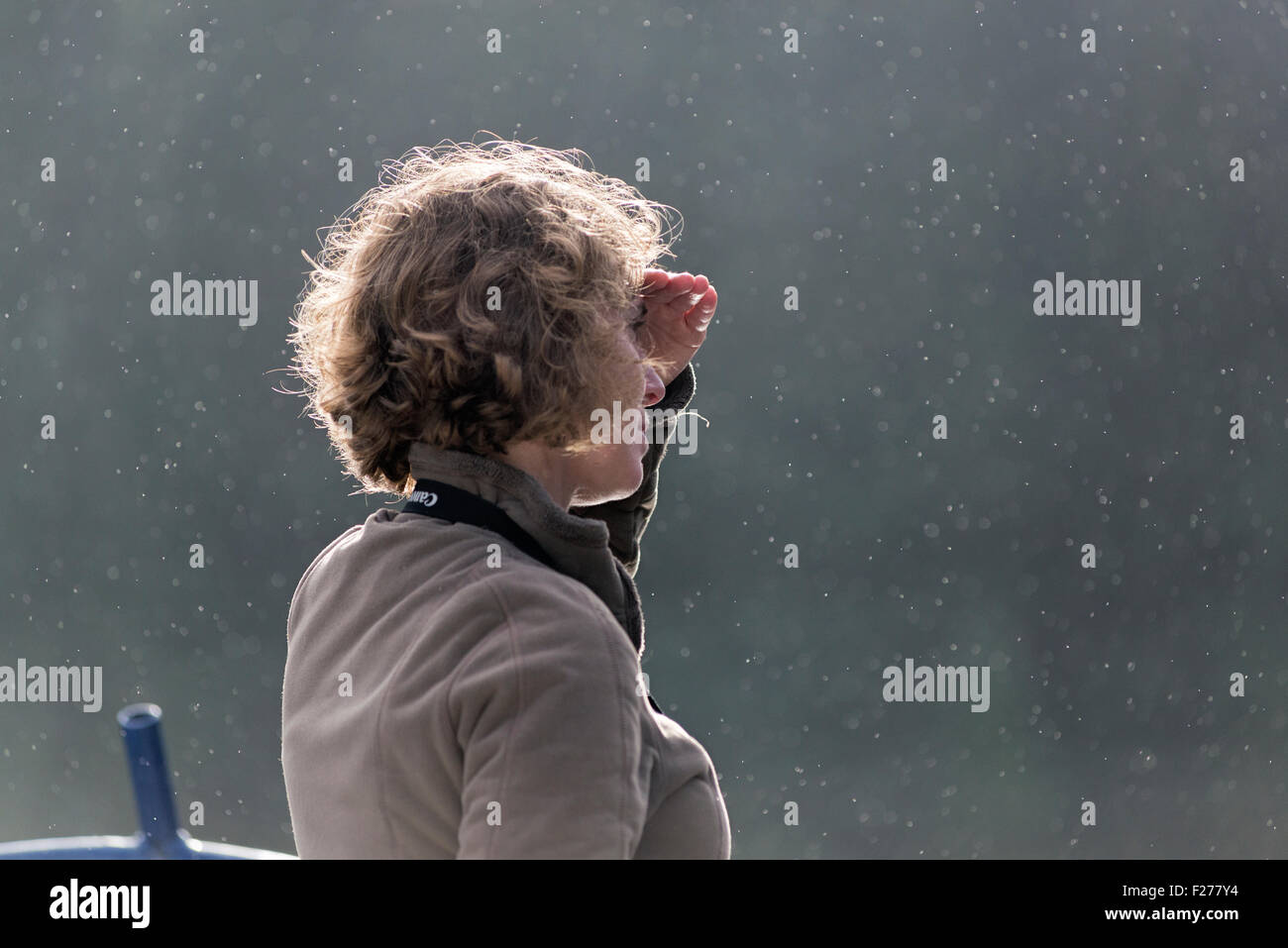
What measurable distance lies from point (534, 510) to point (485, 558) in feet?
0.14

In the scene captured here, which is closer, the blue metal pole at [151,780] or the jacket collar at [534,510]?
the jacket collar at [534,510]

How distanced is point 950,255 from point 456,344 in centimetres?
142

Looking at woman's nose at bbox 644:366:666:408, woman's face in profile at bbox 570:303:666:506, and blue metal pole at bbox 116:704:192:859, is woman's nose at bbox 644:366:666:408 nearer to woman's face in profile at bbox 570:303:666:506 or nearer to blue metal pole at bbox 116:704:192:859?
woman's face in profile at bbox 570:303:666:506

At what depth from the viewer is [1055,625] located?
1.79 metres

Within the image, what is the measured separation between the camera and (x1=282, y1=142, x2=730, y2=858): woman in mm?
430

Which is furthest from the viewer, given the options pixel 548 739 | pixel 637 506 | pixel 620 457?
pixel 637 506

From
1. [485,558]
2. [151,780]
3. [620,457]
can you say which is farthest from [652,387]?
[151,780]

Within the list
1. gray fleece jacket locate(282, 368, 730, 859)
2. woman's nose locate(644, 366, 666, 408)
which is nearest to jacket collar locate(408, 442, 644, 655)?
gray fleece jacket locate(282, 368, 730, 859)

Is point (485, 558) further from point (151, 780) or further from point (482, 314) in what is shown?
point (151, 780)

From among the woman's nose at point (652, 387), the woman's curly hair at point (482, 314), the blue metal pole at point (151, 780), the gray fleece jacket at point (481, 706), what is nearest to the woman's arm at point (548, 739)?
the gray fleece jacket at point (481, 706)

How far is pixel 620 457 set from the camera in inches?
22.8

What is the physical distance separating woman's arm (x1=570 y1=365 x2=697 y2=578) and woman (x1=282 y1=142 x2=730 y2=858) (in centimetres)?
11

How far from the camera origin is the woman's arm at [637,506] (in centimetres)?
72

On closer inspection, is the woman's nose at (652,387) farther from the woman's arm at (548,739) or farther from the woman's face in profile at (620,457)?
the woman's arm at (548,739)
